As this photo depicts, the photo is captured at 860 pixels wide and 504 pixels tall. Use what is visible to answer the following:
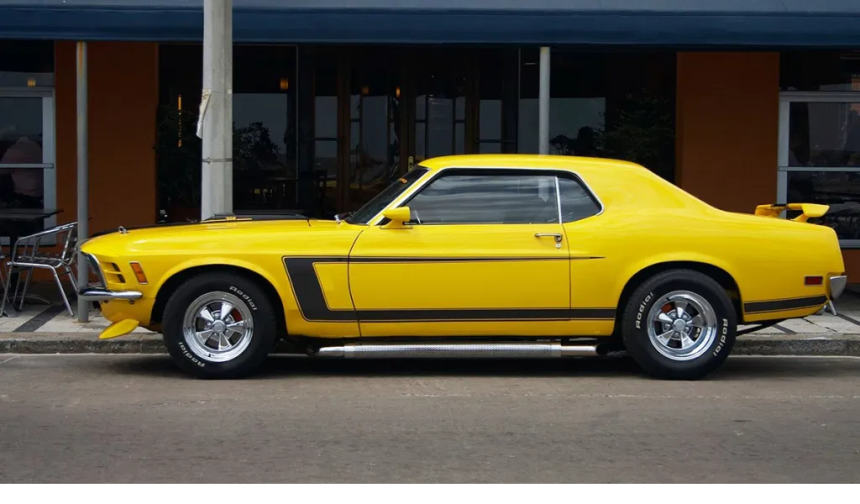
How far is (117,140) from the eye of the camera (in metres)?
14.7

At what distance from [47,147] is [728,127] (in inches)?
316

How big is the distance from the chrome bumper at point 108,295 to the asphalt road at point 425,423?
0.61m

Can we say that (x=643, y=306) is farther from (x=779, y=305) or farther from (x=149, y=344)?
(x=149, y=344)

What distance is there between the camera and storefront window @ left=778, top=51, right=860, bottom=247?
1478 cm

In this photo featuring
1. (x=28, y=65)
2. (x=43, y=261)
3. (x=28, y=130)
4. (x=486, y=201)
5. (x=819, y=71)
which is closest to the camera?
(x=486, y=201)

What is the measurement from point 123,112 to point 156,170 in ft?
2.52

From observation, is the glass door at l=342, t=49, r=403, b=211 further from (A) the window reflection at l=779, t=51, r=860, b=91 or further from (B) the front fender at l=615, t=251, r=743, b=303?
(B) the front fender at l=615, t=251, r=743, b=303

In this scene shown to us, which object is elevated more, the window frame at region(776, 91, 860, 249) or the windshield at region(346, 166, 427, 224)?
the window frame at region(776, 91, 860, 249)

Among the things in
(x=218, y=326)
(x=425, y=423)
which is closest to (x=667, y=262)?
(x=425, y=423)

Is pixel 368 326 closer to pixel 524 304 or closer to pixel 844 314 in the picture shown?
pixel 524 304

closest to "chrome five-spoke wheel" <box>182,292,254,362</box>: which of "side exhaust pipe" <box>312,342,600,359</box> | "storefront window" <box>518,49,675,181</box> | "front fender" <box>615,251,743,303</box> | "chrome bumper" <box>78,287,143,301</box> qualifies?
"chrome bumper" <box>78,287,143,301</box>

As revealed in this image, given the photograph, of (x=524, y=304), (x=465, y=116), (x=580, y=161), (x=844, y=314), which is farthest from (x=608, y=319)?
(x=465, y=116)

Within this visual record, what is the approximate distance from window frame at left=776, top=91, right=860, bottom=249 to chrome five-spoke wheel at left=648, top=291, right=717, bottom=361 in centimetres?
619

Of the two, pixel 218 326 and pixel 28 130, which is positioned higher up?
pixel 28 130
